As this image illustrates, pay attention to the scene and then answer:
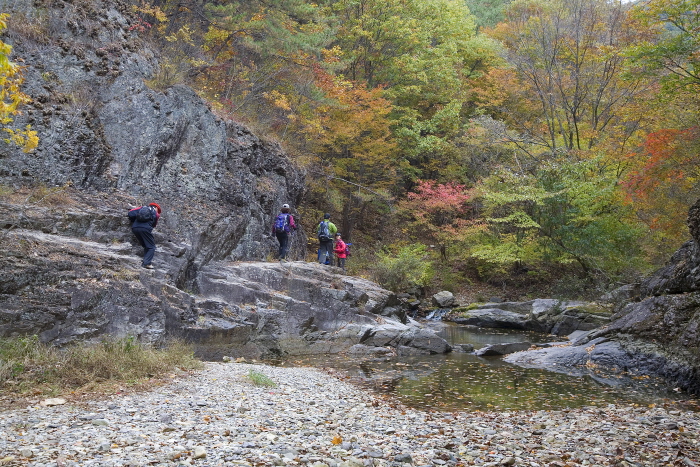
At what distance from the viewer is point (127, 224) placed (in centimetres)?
1300

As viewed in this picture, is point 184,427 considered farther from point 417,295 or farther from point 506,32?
point 506,32

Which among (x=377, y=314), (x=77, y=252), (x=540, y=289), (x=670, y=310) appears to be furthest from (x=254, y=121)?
(x=540, y=289)

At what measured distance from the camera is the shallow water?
31.1ft

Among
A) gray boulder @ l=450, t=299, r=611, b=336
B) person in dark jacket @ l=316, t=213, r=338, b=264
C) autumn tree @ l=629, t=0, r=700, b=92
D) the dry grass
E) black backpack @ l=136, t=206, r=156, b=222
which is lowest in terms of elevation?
gray boulder @ l=450, t=299, r=611, b=336

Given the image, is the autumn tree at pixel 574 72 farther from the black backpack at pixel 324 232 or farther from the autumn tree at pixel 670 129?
the black backpack at pixel 324 232

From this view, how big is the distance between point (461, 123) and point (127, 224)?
79.1 feet

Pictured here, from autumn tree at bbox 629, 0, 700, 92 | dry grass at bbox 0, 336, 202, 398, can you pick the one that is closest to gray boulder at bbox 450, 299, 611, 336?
autumn tree at bbox 629, 0, 700, 92

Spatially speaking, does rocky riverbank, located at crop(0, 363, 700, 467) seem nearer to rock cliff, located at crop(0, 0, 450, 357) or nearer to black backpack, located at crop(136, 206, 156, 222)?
rock cliff, located at crop(0, 0, 450, 357)

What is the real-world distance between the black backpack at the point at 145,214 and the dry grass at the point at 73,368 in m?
4.31

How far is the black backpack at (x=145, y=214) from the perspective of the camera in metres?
12.6

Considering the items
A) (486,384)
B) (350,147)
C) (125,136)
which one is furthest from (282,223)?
(350,147)

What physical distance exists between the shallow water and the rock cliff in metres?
1.84

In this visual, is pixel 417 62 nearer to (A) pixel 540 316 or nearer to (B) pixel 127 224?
(A) pixel 540 316

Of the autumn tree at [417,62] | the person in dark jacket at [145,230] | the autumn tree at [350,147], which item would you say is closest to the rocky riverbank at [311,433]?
the person in dark jacket at [145,230]
